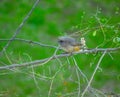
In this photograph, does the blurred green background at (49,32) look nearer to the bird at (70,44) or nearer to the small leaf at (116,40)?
the bird at (70,44)

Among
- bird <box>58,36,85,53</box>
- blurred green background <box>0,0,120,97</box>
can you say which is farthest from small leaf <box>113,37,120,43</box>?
blurred green background <box>0,0,120,97</box>

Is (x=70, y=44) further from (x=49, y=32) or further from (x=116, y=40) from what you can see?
(x=49, y=32)

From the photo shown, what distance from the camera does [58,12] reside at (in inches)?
496

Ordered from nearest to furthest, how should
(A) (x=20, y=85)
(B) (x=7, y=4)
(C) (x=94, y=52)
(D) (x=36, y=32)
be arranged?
1. (C) (x=94, y=52)
2. (A) (x=20, y=85)
3. (D) (x=36, y=32)
4. (B) (x=7, y=4)

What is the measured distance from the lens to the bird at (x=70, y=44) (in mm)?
6168

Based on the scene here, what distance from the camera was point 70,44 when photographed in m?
6.20

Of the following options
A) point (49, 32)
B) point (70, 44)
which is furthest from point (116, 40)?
point (49, 32)

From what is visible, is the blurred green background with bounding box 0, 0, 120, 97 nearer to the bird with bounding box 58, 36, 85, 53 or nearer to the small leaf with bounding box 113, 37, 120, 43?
the bird with bounding box 58, 36, 85, 53

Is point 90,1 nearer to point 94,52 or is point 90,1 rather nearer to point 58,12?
point 58,12

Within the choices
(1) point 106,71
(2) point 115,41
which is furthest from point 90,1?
(2) point 115,41

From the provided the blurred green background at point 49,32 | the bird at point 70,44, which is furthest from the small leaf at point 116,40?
the blurred green background at point 49,32

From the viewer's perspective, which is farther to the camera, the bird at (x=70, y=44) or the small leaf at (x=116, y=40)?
the bird at (x=70, y=44)


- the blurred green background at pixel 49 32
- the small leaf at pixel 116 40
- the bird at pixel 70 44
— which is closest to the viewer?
the small leaf at pixel 116 40

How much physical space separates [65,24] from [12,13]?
3.33 feet
